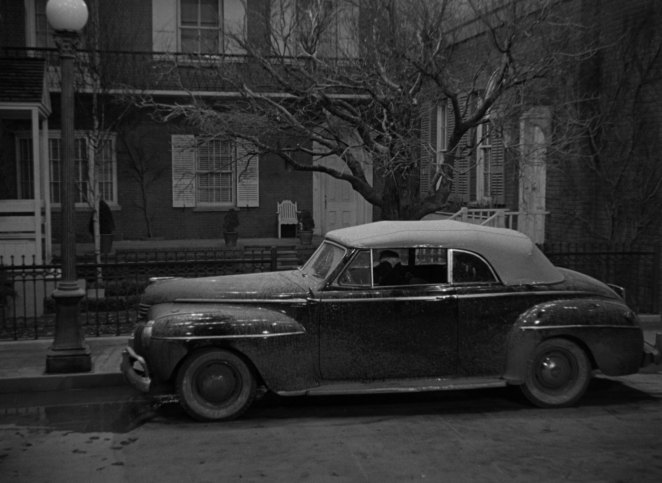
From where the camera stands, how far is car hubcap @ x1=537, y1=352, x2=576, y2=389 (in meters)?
7.29

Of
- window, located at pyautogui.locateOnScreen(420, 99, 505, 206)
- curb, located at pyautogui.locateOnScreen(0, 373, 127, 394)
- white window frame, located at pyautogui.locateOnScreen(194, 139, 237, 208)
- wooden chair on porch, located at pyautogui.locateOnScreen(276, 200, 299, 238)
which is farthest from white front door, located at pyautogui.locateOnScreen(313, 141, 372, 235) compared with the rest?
curb, located at pyautogui.locateOnScreen(0, 373, 127, 394)

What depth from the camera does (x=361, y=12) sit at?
489 inches

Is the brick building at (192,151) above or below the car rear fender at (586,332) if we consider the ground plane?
above

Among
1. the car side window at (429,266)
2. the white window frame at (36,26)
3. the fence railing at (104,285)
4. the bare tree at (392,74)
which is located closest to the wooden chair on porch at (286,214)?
the white window frame at (36,26)

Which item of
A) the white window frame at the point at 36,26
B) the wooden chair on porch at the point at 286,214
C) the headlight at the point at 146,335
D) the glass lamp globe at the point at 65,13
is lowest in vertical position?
the headlight at the point at 146,335

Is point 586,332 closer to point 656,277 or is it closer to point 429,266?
point 429,266

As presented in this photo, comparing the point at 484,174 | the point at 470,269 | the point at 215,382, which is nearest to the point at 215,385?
the point at 215,382

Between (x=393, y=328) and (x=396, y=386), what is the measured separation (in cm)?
53

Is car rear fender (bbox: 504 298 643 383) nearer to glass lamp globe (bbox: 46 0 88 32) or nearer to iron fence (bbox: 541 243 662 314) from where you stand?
iron fence (bbox: 541 243 662 314)

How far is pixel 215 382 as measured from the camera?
22.6 feet

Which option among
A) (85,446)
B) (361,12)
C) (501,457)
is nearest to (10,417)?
(85,446)

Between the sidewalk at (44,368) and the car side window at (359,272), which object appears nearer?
the car side window at (359,272)

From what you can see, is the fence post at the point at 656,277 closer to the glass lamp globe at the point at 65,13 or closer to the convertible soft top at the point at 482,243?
the convertible soft top at the point at 482,243

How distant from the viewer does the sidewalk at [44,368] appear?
8211 millimetres
